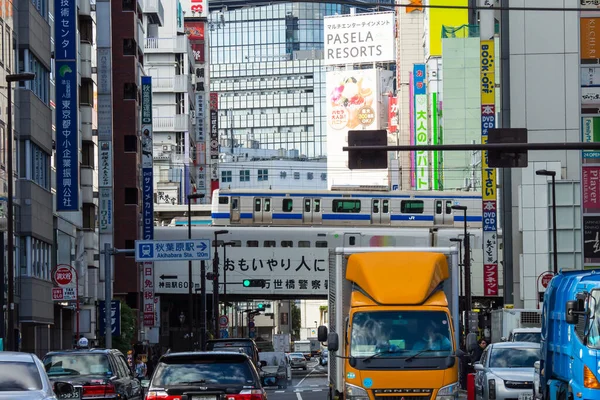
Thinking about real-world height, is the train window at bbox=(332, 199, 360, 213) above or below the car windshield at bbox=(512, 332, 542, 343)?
above

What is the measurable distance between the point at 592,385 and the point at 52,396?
7.64m

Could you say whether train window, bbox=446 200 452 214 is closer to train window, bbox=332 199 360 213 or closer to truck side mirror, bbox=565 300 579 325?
train window, bbox=332 199 360 213

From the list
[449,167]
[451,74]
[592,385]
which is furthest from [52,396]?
[449,167]

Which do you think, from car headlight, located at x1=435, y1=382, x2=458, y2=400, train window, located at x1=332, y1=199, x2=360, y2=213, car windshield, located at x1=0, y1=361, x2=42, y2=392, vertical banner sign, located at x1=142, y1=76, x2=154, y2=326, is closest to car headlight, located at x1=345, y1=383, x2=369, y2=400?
car headlight, located at x1=435, y1=382, x2=458, y2=400

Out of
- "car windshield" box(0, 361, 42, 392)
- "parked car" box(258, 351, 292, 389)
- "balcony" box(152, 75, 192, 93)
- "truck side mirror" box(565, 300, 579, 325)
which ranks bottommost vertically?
"parked car" box(258, 351, 292, 389)

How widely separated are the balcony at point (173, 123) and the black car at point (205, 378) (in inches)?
4197

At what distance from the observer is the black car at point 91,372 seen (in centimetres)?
2347

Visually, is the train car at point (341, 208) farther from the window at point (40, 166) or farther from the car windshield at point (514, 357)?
the car windshield at point (514, 357)

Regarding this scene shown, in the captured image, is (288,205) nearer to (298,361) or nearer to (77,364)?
(298,361)

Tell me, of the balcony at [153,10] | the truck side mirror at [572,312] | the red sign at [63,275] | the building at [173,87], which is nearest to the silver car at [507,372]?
the truck side mirror at [572,312]

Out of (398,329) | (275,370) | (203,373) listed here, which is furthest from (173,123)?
(203,373)

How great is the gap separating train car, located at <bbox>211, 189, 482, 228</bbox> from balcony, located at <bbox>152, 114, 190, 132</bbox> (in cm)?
3231

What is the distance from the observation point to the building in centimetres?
12538

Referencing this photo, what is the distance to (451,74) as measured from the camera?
112 m
